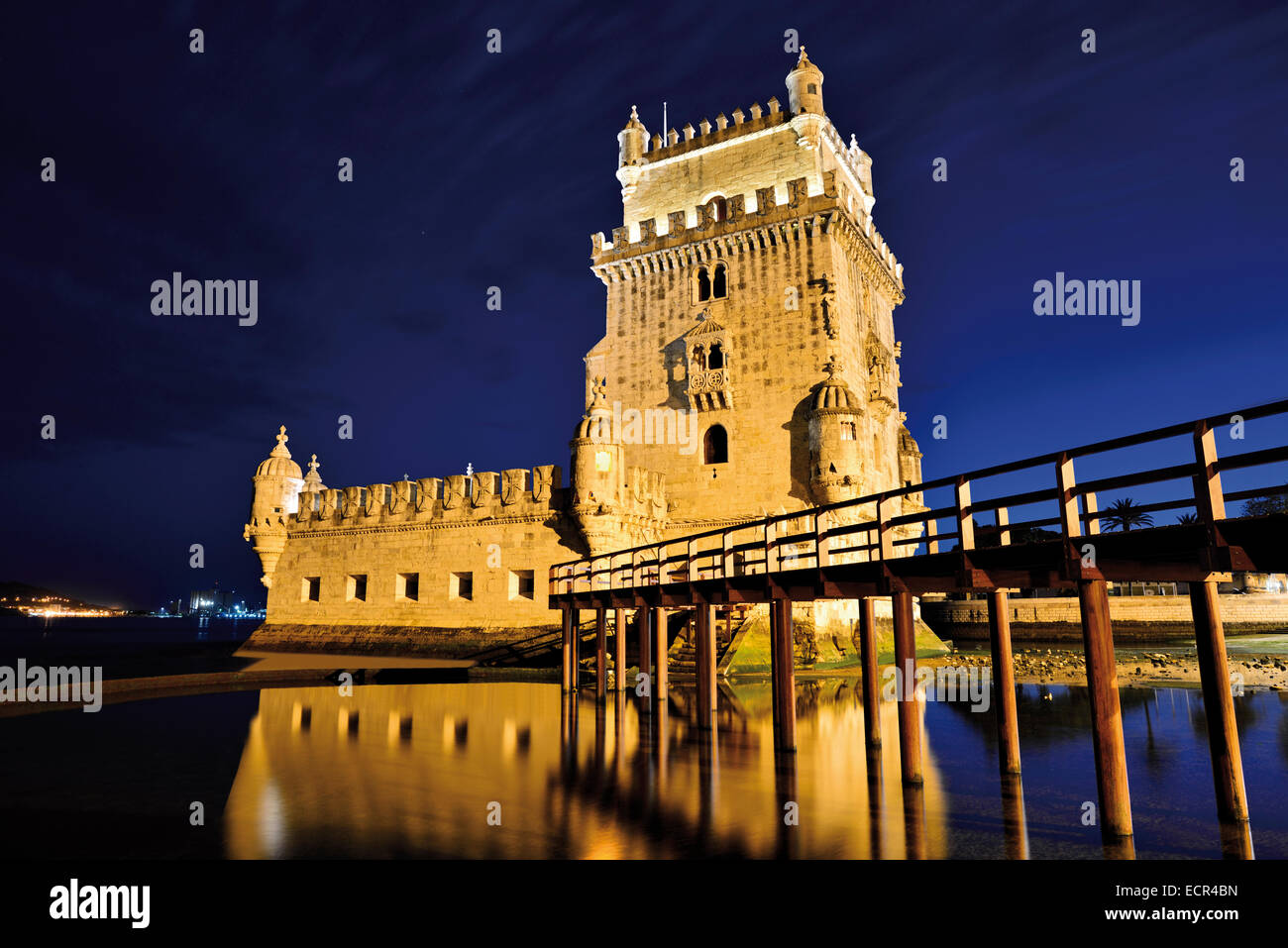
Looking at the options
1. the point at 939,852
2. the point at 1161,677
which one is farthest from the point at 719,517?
the point at 939,852

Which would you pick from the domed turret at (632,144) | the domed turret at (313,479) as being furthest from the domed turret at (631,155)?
the domed turret at (313,479)

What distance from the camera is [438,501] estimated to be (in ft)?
97.2

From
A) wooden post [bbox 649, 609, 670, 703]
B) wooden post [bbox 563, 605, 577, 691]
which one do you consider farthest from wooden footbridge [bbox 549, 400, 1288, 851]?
wooden post [bbox 563, 605, 577, 691]

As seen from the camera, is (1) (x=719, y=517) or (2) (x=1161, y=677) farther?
(1) (x=719, y=517)

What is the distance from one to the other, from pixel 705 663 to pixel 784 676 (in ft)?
9.72

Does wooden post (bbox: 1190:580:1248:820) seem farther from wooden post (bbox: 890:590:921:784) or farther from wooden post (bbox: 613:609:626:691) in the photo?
wooden post (bbox: 613:609:626:691)

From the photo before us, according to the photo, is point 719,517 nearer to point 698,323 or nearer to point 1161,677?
point 698,323

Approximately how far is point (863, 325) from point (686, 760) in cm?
2361

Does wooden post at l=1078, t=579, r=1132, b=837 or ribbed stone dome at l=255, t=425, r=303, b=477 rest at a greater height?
ribbed stone dome at l=255, t=425, r=303, b=477

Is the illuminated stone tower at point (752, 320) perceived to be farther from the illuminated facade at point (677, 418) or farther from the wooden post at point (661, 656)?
the wooden post at point (661, 656)

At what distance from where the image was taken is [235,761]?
10.8m

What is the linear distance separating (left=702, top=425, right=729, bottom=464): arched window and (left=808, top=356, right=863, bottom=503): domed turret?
3965 millimetres

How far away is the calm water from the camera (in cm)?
696

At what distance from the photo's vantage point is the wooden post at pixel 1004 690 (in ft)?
32.1
